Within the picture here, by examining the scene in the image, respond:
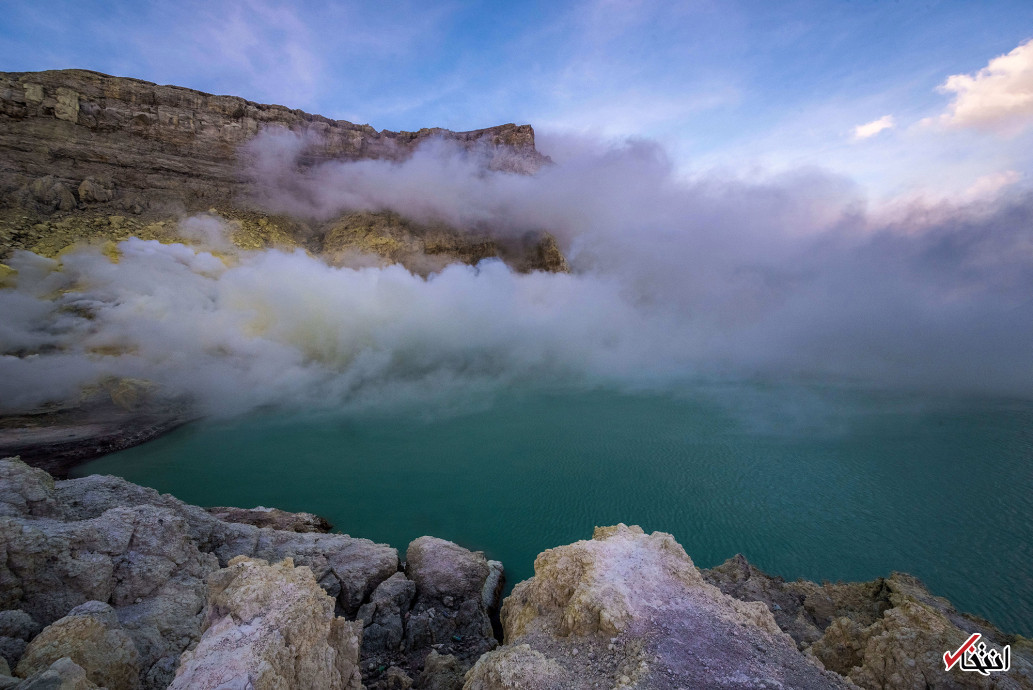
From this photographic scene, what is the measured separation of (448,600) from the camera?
927 cm

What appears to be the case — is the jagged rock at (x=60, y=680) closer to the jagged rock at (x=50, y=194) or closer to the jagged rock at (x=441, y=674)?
the jagged rock at (x=441, y=674)

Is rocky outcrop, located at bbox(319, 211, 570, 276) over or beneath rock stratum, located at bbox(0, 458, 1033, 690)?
over

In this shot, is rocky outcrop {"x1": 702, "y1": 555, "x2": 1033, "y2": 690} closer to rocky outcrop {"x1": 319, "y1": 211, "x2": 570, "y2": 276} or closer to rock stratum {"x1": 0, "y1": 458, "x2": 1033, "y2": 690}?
rock stratum {"x1": 0, "y1": 458, "x2": 1033, "y2": 690}

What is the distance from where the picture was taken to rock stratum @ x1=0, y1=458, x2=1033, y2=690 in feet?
13.6

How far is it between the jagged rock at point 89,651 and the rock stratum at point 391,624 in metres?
0.01

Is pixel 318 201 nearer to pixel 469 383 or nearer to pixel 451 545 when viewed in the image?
pixel 469 383

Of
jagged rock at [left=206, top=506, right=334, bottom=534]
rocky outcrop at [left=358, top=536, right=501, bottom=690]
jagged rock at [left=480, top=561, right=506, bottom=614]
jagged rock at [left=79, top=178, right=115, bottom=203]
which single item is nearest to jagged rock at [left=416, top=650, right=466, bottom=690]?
rocky outcrop at [left=358, top=536, right=501, bottom=690]

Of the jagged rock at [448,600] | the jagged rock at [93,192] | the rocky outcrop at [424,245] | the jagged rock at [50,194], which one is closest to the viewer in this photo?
the jagged rock at [448,600]

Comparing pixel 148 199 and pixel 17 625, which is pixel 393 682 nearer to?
pixel 17 625

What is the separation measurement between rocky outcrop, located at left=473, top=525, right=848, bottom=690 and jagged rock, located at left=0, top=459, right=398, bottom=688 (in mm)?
4189

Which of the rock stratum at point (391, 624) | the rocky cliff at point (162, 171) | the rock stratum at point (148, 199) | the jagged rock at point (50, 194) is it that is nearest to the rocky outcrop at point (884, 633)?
the rock stratum at point (391, 624)

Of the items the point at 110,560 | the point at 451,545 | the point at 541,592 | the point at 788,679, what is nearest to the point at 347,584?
the point at 451,545

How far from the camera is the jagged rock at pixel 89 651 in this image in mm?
3973
